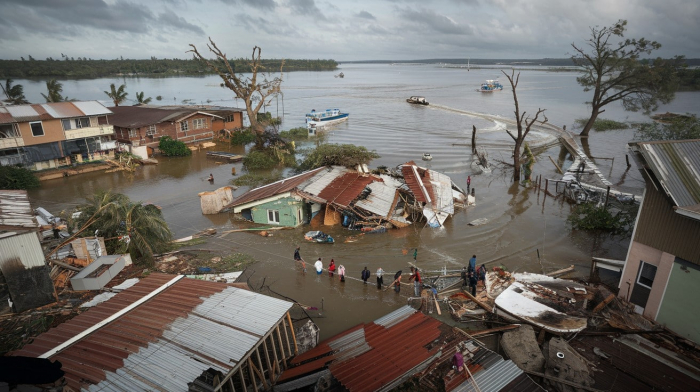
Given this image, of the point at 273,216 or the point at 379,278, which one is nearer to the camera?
the point at 379,278

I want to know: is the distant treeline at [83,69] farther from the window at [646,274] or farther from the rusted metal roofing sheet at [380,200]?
the window at [646,274]

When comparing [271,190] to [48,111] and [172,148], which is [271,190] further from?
[48,111]

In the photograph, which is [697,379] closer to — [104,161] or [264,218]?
[264,218]

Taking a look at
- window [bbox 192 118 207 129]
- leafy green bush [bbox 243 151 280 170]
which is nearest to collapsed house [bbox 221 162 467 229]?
leafy green bush [bbox 243 151 280 170]

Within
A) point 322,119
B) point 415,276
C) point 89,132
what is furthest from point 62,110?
point 415,276

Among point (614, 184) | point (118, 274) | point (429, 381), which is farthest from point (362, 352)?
point (614, 184)

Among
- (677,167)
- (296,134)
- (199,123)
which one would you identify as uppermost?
(677,167)

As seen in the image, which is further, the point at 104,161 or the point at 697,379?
the point at 104,161
